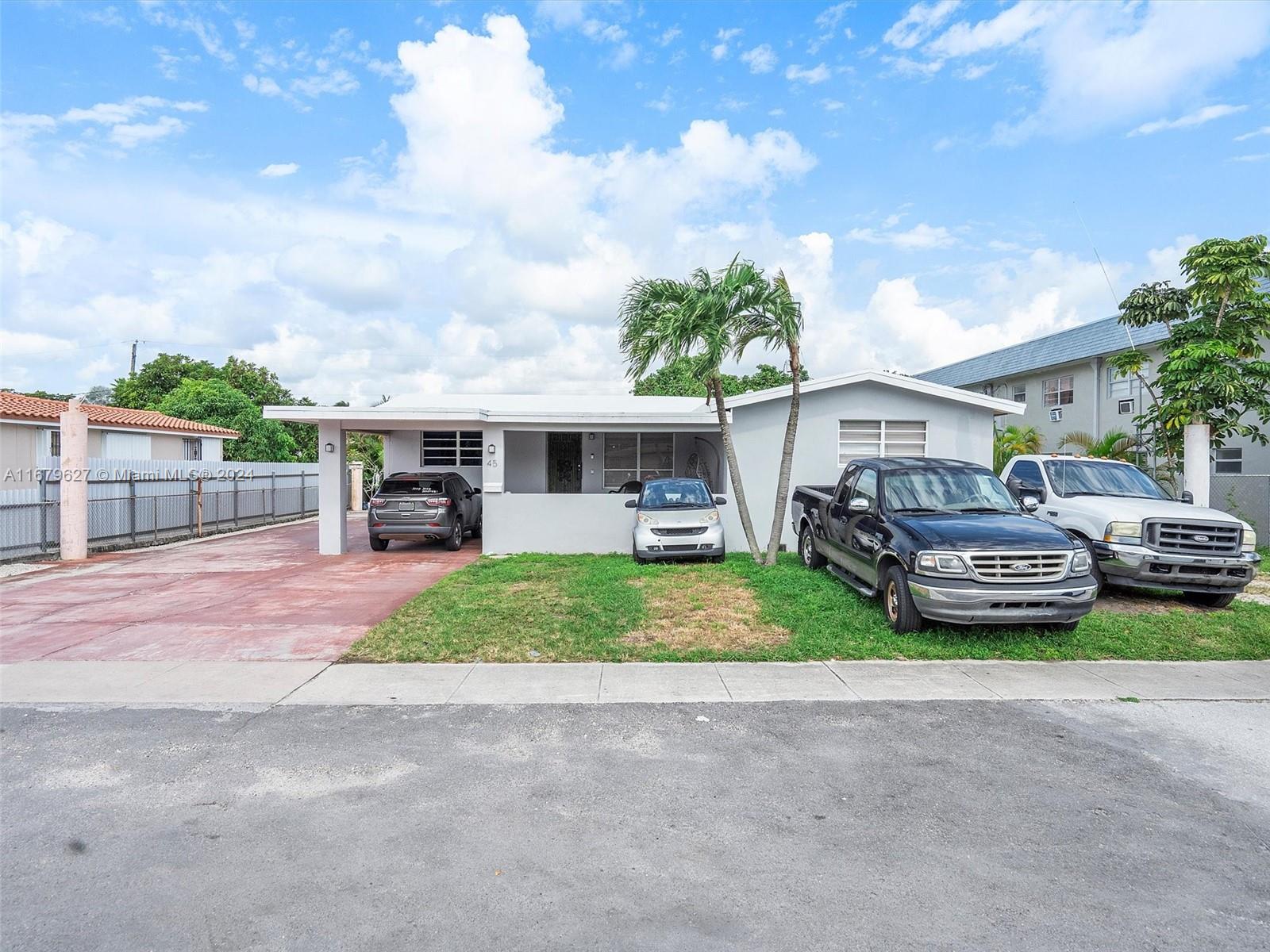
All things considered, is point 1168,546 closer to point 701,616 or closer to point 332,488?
point 701,616

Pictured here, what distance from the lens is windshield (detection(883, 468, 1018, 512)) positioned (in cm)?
876

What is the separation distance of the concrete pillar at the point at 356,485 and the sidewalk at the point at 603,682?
70.6ft

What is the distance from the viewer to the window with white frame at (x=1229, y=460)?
18.9 meters

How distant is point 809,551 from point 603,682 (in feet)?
20.7

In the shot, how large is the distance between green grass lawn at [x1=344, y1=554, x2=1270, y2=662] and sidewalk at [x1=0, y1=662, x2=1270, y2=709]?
286 mm

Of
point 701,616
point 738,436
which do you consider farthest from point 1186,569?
point 738,436

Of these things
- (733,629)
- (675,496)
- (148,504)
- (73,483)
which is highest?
(73,483)

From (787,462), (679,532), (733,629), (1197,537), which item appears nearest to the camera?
(733,629)

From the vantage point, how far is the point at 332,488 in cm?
1573

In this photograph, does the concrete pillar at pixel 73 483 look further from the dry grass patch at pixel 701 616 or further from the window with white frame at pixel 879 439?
the window with white frame at pixel 879 439

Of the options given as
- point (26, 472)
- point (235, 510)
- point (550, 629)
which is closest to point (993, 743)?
point (550, 629)

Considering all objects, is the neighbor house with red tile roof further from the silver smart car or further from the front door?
the silver smart car

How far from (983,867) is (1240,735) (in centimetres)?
342

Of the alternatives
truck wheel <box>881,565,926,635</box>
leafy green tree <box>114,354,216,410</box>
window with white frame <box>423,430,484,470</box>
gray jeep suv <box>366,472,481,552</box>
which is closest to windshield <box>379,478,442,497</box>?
gray jeep suv <box>366,472,481,552</box>
